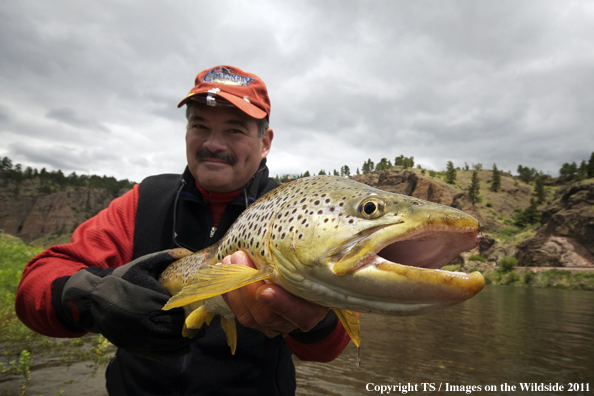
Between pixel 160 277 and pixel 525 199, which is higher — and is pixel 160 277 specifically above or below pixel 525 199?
below

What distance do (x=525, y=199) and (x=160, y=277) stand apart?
344ft

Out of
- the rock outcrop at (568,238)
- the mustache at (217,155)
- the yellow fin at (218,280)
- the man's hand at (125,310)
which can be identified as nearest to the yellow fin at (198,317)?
the man's hand at (125,310)

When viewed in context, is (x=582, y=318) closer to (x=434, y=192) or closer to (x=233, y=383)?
(x=233, y=383)

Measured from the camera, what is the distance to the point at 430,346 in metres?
7.83

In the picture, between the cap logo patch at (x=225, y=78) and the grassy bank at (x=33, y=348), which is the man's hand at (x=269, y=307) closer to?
the cap logo patch at (x=225, y=78)

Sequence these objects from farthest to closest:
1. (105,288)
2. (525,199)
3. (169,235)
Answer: (525,199)
(169,235)
(105,288)

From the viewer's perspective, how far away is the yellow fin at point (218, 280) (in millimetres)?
1379

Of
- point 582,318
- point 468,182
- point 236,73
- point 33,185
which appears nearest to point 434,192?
point 468,182

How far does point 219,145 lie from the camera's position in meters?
2.87

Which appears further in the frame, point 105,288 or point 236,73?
point 236,73

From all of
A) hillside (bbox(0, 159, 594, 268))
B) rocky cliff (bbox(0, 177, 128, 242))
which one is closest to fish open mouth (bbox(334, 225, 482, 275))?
hillside (bbox(0, 159, 594, 268))

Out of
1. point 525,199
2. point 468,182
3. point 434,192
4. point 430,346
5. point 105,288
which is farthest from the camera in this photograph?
point 468,182

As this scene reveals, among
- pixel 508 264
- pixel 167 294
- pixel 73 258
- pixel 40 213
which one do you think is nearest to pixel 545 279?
pixel 508 264

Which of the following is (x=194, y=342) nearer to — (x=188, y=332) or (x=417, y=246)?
(x=188, y=332)
